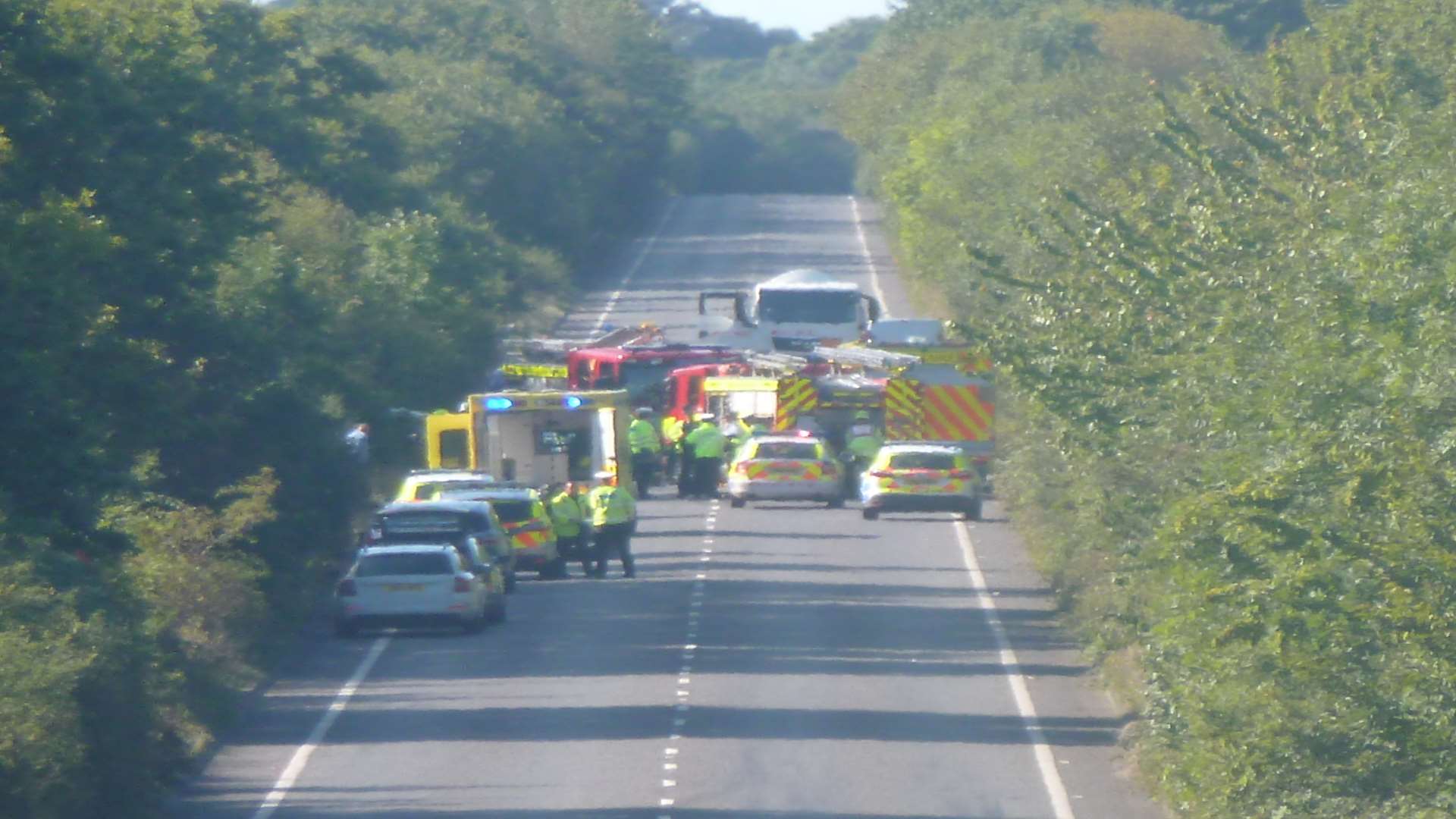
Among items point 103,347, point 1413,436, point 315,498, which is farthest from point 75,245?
point 315,498

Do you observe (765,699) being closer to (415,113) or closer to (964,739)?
(964,739)

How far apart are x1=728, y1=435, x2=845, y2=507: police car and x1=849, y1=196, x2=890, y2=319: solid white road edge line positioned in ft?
79.6

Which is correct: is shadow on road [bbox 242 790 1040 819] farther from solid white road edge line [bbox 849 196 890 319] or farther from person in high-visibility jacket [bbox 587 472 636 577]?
solid white road edge line [bbox 849 196 890 319]

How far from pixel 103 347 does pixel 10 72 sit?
232cm

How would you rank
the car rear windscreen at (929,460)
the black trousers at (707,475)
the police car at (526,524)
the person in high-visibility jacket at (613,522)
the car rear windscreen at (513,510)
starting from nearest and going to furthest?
the person in high-visibility jacket at (613,522), the car rear windscreen at (513,510), the police car at (526,524), the car rear windscreen at (929,460), the black trousers at (707,475)

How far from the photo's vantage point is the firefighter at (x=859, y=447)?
4175 centimetres

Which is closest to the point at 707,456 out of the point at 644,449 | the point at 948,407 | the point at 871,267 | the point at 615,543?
the point at 644,449

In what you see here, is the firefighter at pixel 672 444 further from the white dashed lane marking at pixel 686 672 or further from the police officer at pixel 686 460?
the white dashed lane marking at pixel 686 672

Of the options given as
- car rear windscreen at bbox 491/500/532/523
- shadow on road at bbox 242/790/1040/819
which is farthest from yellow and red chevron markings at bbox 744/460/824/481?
shadow on road at bbox 242/790/1040/819

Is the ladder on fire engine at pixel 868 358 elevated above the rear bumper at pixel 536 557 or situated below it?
above

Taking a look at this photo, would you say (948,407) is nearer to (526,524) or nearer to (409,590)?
(526,524)

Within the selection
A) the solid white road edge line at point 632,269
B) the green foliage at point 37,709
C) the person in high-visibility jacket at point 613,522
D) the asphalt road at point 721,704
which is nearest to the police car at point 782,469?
the asphalt road at point 721,704

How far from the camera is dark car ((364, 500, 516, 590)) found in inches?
1120

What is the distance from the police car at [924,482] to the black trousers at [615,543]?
7.13m
